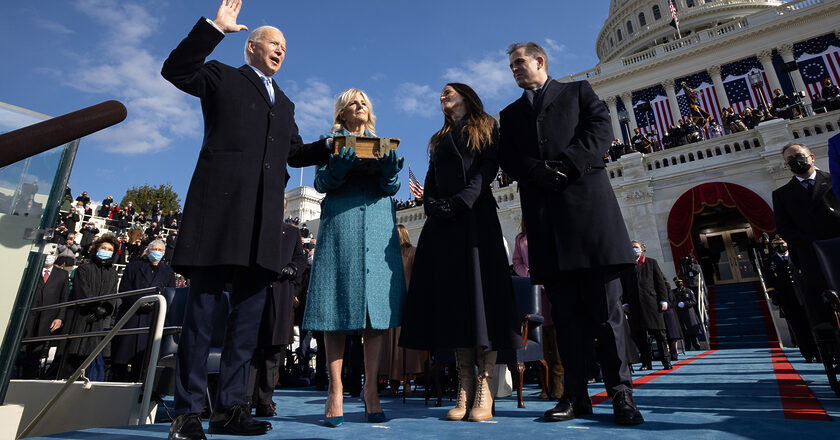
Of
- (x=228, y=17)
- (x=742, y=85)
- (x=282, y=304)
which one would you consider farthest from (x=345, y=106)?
(x=742, y=85)

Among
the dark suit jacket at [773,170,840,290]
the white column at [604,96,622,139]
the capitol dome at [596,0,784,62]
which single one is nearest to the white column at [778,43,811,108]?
the white column at [604,96,622,139]

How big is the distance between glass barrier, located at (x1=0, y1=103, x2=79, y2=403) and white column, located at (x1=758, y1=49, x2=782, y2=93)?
104 feet

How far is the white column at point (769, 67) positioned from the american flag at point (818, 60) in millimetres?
1146

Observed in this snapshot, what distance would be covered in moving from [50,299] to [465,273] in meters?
5.54

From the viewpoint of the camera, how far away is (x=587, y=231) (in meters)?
2.42

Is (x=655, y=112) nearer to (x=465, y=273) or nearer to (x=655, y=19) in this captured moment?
(x=655, y=19)

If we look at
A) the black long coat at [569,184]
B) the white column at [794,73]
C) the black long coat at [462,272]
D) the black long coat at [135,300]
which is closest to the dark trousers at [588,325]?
the black long coat at [569,184]

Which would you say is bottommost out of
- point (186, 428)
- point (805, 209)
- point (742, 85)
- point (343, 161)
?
point (186, 428)

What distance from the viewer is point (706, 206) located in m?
15.0

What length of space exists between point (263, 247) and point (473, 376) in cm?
148

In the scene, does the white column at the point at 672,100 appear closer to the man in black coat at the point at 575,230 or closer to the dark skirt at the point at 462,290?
the man in black coat at the point at 575,230

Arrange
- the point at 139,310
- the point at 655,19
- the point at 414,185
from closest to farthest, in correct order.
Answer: the point at 139,310, the point at 414,185, the point at 655,19

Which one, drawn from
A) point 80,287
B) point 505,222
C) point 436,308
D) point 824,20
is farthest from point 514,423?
point 824,20

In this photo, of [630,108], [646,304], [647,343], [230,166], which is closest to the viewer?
[230,166]
